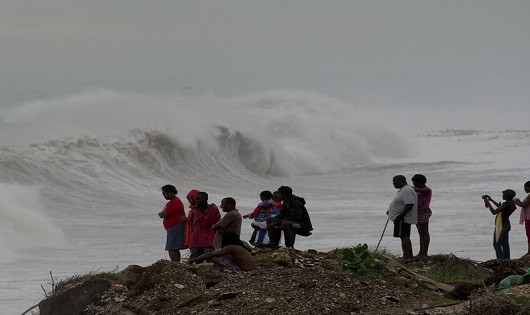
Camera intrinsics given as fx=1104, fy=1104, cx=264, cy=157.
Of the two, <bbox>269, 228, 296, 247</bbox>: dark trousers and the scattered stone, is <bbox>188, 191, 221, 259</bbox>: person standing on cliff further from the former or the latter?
the scattered stone

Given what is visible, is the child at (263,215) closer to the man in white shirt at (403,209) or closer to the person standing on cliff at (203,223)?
the person standing on cliff at (203,223)

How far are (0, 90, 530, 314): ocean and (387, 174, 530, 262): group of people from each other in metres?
3.48

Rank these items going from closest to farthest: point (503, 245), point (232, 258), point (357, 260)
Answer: point (357, 260) < point (232, 258) < point (503, 245)

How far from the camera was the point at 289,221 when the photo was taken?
42.5 feet

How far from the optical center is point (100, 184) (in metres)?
30.2

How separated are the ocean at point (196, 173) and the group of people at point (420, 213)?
3481 mm

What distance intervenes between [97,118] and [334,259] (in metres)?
28.9

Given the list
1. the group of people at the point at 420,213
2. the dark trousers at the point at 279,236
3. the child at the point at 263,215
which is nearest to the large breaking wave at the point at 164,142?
the child at the point at 263,215

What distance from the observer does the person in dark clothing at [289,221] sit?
12930 mm

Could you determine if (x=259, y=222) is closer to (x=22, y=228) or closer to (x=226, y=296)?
(x=226, y=296)

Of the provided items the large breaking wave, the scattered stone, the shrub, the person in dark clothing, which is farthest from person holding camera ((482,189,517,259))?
the large breaking wave

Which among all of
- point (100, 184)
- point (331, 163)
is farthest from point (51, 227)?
point (331, 163)

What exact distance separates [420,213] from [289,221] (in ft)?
5.72

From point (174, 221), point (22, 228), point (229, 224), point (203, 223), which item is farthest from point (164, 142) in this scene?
point (229, 224)
